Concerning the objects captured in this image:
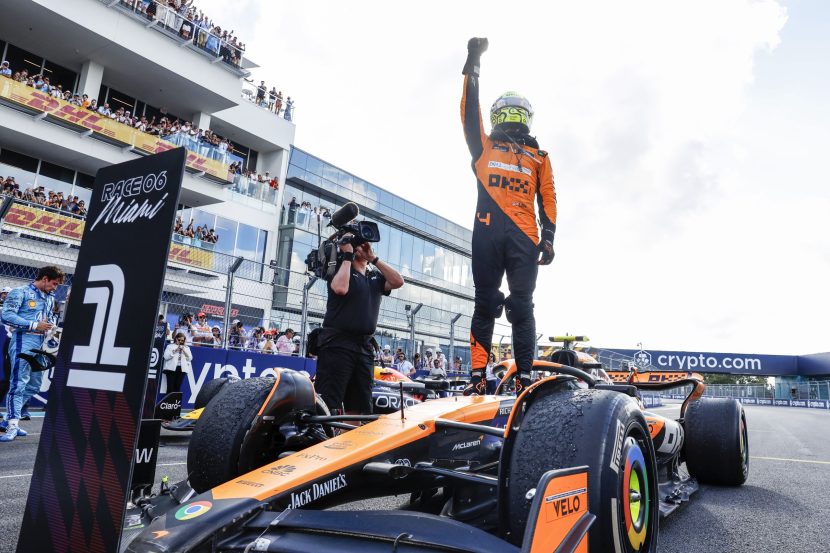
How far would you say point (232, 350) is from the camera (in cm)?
928

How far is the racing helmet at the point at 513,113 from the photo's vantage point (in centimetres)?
369

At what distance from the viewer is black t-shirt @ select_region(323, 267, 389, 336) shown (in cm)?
340

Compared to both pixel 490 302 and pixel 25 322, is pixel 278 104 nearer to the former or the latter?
pixel 25 322

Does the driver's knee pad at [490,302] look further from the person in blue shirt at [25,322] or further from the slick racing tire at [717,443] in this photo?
the person in blue shirt at [25,322]

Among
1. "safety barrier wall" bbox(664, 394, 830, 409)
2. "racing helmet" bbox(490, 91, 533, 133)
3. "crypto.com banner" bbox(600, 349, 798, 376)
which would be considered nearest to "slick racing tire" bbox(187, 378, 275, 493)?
"racing helmet" bbox(490, 91, 533, 133)

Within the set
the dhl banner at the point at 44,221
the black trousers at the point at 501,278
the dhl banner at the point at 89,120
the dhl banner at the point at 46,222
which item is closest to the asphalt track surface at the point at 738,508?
the black trousers at the point at 501,278

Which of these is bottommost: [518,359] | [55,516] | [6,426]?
[6,426]

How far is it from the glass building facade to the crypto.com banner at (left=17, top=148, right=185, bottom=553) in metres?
13.6

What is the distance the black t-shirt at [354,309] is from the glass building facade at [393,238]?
11.8 metres

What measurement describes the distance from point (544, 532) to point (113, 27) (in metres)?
23.8

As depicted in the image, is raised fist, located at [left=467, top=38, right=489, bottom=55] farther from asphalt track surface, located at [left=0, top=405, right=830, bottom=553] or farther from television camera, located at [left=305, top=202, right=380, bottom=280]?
asphalt track surface, located at [left=0, top=405, right=830, bottom=553]

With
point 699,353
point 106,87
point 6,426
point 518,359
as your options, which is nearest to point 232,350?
point 6,426

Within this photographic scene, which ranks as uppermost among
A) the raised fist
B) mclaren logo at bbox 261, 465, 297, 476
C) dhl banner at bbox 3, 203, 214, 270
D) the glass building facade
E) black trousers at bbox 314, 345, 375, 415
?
the glass building facade

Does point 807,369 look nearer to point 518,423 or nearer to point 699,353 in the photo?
point 699,353
